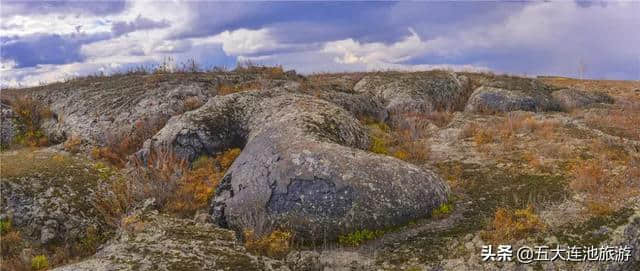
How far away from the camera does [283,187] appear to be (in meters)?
11.4

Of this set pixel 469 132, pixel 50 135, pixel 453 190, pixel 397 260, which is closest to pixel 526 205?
pixel 453 190

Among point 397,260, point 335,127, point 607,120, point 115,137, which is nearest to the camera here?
point 397,260

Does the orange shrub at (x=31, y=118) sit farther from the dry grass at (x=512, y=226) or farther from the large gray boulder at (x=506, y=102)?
the large gray boulder at (x=506, y=102)

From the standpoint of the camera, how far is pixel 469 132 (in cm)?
2009

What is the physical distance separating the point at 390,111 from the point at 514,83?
10874 mm

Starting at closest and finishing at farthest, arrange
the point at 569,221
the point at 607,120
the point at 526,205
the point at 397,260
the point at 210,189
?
the point at 397,260 < the point at 569,221 < the point at 526,205 < the point at 210,189 < the point at 607,120

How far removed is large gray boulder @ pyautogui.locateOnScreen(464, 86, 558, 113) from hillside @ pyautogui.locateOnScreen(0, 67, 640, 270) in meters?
6.13

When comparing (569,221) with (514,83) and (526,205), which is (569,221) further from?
(514,83)

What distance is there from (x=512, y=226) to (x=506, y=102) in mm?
18520

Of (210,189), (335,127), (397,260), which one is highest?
(335,127)

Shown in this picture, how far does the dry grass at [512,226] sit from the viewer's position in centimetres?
1034

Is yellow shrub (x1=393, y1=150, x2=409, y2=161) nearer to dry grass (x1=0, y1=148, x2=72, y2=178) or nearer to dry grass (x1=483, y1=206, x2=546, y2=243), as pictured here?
dry grass (x1=483, y1=206, x2=546, y2=243)

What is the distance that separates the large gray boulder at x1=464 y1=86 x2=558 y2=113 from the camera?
89.5 ft

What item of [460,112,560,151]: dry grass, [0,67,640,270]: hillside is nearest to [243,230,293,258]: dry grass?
[0,67,640,270]: hillside
